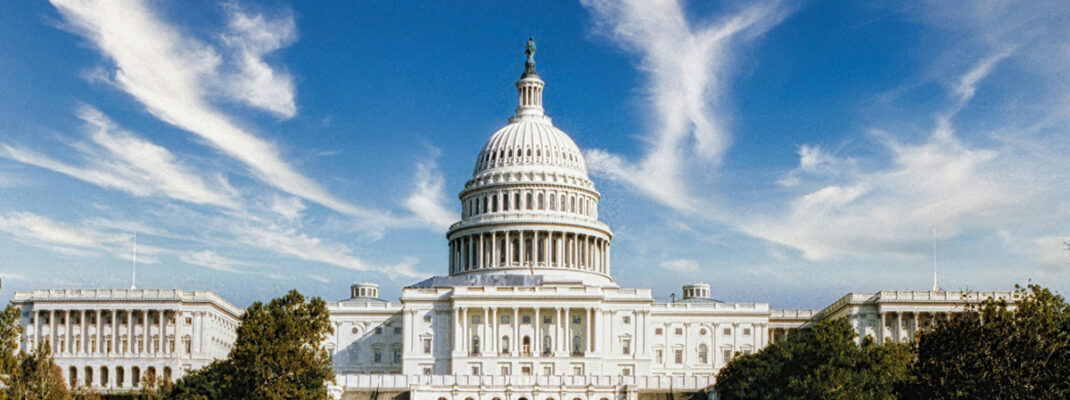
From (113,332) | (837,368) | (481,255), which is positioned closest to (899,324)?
(481,255)

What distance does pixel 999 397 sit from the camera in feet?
211

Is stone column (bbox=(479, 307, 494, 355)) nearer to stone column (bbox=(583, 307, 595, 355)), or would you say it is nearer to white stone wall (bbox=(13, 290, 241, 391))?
stone column (bbox=(583, 307, 595, 355))

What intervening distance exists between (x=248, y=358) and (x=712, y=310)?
9351cm

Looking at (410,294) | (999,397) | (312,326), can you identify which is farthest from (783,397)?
(410,294)

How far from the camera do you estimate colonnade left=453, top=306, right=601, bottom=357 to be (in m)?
163

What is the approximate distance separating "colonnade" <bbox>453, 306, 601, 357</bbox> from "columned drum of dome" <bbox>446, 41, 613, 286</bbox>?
537 inches

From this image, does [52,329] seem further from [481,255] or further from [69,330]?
[481,255]

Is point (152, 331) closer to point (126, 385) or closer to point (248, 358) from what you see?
point (126, 385)

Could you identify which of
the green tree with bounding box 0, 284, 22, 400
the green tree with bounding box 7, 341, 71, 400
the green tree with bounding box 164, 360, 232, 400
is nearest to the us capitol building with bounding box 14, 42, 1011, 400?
the green tree with bounding box 164, 360, 232, 400

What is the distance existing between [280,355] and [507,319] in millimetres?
72274

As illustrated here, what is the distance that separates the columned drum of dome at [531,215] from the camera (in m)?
185

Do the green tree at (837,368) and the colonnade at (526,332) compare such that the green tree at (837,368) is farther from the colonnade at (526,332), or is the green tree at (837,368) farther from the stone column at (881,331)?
the stone column at (881,331)

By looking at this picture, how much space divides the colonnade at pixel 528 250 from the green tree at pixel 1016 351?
11834 centimetres

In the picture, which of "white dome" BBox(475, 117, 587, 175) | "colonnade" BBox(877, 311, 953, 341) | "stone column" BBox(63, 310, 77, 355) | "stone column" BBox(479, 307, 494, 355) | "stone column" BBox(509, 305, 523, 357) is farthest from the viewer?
"white dome" BBox(475, 117, 587, 175)
